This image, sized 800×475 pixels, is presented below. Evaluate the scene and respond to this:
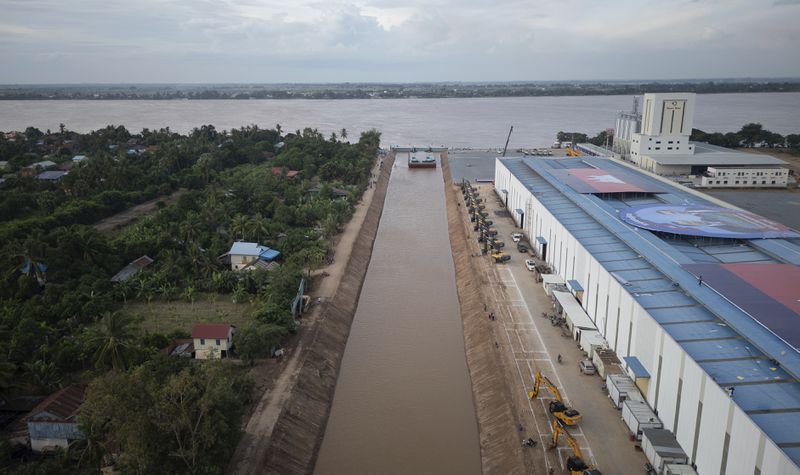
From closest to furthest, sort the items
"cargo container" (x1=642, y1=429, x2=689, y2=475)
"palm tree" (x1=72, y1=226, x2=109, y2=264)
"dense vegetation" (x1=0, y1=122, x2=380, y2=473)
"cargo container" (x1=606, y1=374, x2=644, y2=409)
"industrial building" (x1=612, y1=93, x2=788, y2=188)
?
"dense vegetation" (x1=0, y1=122, x2=380, y2=473), "cargo container" (x1=642, y1=429, x2=689, y2=475), "cargo container" (x1=606, y1=374, x2=644, y2=409), "palm tree" (x1=72, y1=226, x2=109, y2=264), "industrial building" (x1=612, y1=93, x2=788, y2=188)

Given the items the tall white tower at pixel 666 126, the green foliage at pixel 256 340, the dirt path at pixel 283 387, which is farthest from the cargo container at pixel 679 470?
the tall white tower at pixel 666 126

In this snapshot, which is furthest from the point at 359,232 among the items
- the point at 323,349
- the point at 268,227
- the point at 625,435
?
the point at 625,435

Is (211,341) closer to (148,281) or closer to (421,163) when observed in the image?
(148,281)

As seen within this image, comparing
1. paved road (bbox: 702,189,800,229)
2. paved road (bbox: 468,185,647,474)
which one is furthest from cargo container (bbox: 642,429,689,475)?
paved road (bbox: 702,189,800,229)

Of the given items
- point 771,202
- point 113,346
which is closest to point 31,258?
point 113,346

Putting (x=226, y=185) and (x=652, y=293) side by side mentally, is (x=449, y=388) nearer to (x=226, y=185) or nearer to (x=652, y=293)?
(x=652, y=293)

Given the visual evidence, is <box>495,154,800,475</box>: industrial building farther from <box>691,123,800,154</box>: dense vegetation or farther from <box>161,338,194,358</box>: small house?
<box>691,123,800,154</box>: dense vegetation

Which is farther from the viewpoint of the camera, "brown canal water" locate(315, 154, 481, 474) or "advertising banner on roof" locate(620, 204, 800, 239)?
"advertising banner on roof" locate(620, 204, 800, 239)
